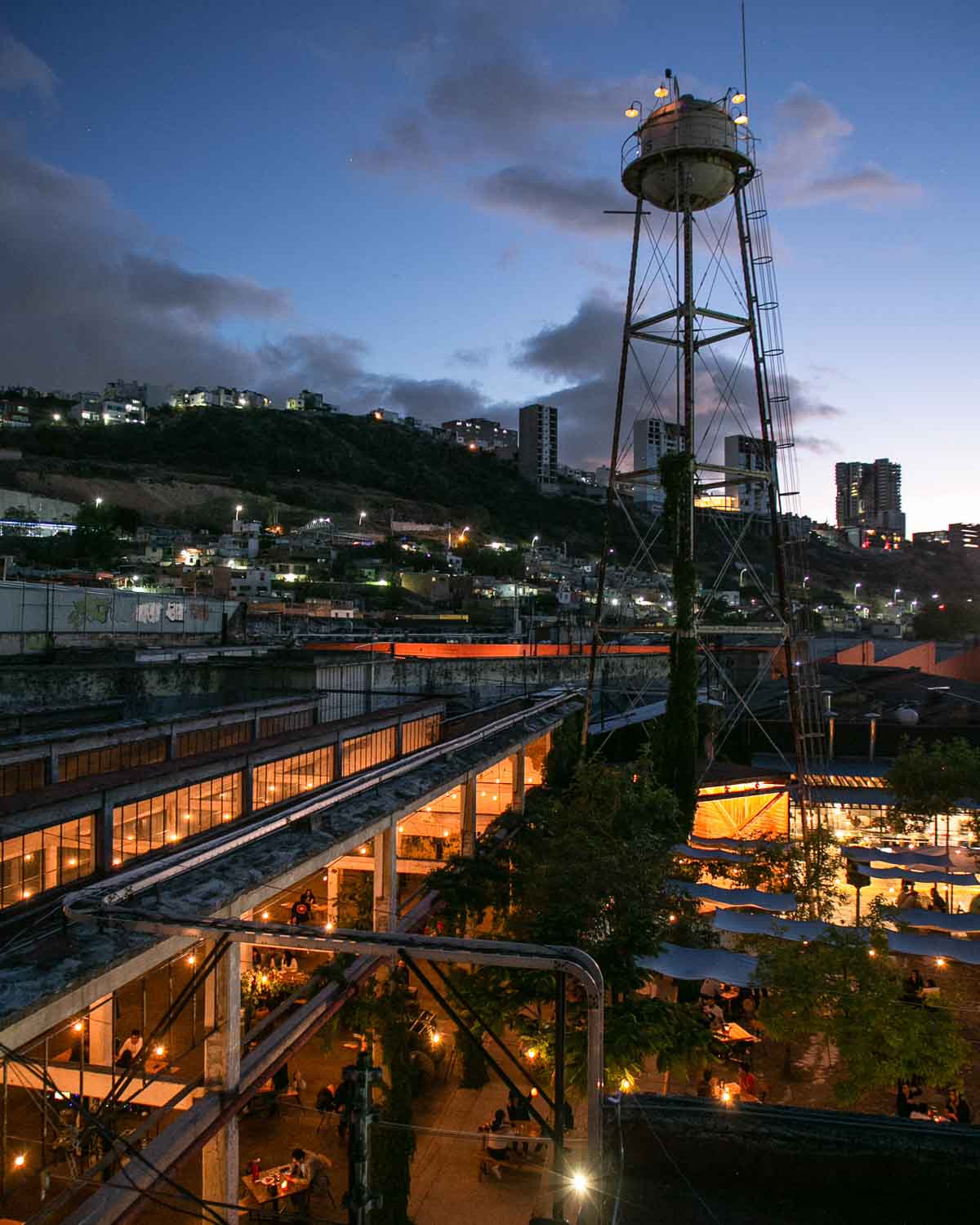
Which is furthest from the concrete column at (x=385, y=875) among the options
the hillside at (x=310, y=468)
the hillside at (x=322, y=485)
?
the hillside at (x=310, y=468)

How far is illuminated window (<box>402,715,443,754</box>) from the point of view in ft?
71.0

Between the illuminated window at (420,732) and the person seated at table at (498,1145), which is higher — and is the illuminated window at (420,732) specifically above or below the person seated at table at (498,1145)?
above

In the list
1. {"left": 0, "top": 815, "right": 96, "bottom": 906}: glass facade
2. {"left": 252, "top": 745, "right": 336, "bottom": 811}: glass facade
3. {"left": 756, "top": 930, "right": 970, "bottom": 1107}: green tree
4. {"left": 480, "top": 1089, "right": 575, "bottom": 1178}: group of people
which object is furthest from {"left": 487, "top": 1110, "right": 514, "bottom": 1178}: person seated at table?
{"left": 0, "top": 815, "right": 96, "bottom": 906}: glass facade

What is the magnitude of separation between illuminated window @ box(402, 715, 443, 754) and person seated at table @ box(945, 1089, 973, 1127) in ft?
41.4

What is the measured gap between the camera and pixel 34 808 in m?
9.40

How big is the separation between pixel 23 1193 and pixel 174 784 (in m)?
4.81

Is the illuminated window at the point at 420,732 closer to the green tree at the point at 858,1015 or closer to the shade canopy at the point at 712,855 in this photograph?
the shade canopy at the point at 712,855

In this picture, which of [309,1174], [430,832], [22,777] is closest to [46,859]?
[22,777]

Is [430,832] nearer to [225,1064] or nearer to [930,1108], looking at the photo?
[930,1108]

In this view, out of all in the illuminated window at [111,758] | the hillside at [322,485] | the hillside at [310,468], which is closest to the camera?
the illuminated window at [111,758]

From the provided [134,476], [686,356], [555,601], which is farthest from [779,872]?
[134,476]

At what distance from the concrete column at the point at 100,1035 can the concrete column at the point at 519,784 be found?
37.6 ft

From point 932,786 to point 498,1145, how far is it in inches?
598

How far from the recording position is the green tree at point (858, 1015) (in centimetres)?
1202
